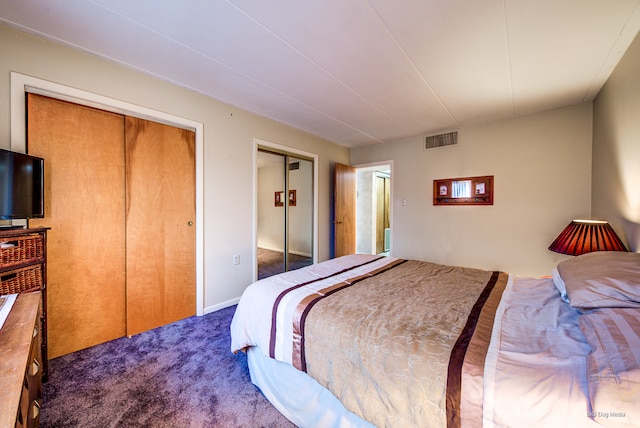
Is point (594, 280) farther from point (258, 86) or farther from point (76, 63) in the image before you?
→ point (76, 63)

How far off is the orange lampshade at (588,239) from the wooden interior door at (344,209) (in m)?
2.91

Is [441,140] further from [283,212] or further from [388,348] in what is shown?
[388,348]

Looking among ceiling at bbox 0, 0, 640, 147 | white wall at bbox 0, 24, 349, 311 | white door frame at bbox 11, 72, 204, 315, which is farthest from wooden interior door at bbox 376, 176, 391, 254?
white door frame at bbox 11, 72, 204, 315

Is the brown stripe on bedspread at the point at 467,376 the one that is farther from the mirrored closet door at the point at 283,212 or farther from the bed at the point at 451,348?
the mirrored closet door at the point at 283,212

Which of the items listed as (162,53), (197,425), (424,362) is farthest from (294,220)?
→ (424,362)

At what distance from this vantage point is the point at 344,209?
4.65 metres

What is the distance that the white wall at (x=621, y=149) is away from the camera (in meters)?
1.76

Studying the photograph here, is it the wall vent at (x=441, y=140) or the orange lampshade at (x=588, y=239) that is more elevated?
the wall vent at (x=441, y=140)

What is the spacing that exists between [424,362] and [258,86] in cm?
266

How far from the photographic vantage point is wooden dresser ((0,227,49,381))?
1.42 metres

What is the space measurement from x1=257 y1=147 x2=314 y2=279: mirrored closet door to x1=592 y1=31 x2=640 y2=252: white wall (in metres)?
3.44

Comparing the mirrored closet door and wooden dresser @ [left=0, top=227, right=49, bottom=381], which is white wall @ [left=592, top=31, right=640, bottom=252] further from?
wooden dresser @ [left=0, top=227, right=49, bottom=381]

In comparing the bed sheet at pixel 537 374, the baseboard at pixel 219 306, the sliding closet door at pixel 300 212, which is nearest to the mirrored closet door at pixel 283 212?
the sliding closet door at pixel 300 212

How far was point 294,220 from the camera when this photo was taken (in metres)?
4.35
